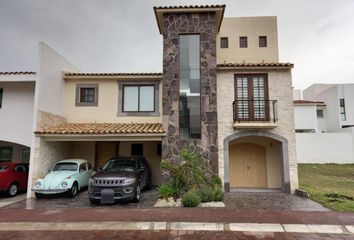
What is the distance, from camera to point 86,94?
1331 centimetres

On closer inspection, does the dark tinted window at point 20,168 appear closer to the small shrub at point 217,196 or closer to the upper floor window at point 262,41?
the small shrub at point 217,196

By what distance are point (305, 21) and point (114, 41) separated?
1277 cm

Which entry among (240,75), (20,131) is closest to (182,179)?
(240,75)

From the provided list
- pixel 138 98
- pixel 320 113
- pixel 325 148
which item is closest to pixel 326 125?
pixel 320 113

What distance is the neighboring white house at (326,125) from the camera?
22031mm

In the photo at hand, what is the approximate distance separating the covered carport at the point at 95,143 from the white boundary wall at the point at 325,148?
54.6 ft

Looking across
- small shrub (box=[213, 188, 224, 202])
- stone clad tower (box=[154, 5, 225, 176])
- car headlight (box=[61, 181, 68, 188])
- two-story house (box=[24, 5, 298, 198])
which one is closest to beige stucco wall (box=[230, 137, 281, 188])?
two-story house (box=[24, 5, 298, 198])

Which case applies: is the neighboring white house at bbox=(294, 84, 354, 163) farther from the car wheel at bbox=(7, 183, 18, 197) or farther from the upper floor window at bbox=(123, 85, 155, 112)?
the car wheel at bbox=(7, 183, 18, 197)

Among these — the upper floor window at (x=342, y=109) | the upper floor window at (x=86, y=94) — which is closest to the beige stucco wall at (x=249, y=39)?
the upper floor window at (x=86, y=94)

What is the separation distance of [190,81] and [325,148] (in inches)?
735

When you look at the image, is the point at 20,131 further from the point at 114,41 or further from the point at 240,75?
the point at 240,75

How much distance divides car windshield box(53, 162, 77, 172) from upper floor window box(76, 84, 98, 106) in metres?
3.92

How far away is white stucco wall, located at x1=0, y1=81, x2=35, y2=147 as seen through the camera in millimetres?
11367

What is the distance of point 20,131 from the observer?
11.5m
